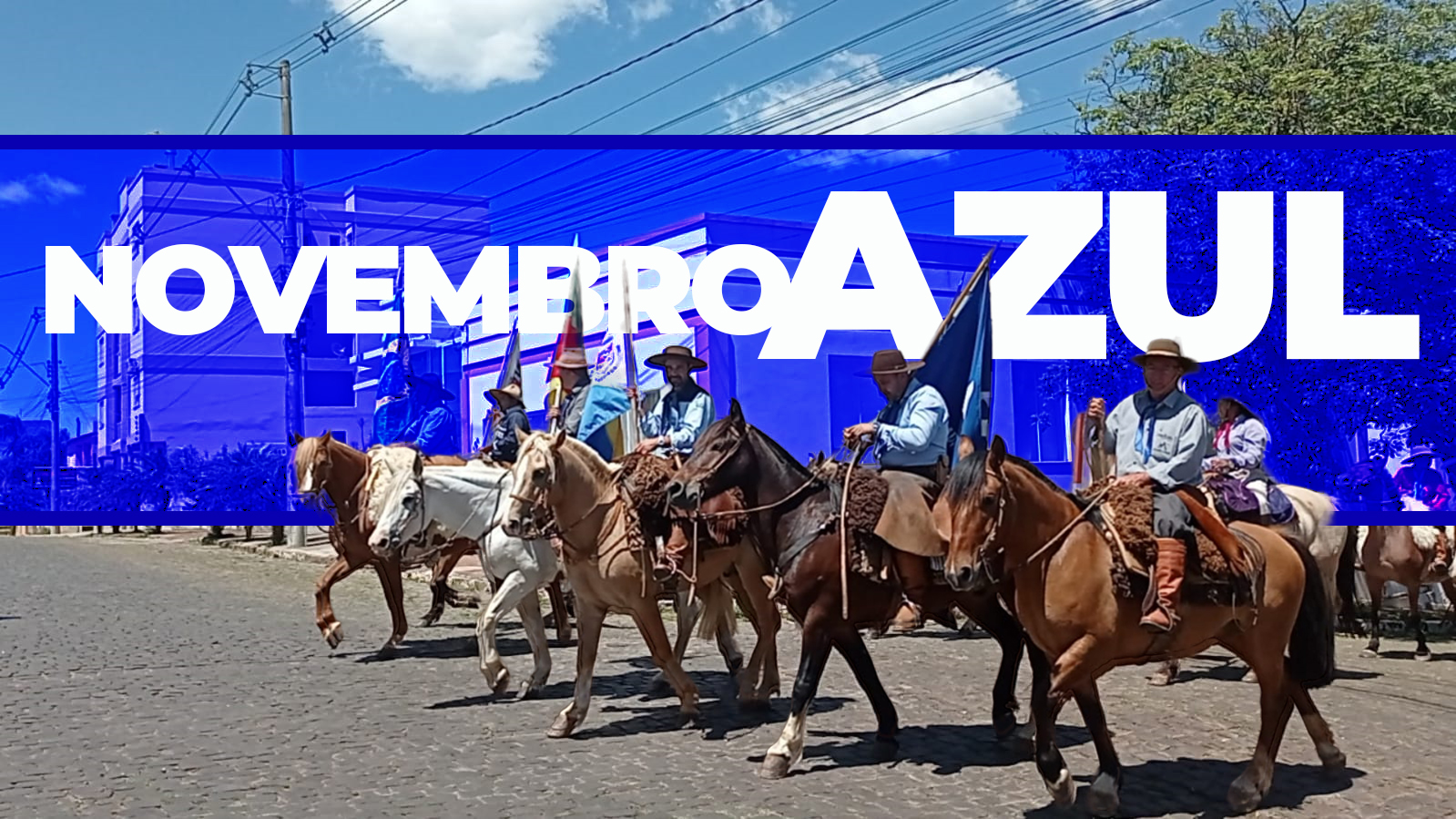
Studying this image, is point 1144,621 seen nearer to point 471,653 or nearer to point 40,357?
point 471,653

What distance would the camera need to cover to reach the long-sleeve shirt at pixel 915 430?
28.3ft

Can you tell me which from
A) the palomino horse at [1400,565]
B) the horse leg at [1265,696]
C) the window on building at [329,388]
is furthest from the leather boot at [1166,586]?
the window on building at [329,388]

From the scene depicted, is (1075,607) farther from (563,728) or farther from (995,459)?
(563,728)

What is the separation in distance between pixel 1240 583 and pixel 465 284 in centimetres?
940

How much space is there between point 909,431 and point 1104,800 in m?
2.63

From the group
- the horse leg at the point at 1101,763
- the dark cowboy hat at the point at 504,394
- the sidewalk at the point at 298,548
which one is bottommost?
the sidewalk at the point at 298,548

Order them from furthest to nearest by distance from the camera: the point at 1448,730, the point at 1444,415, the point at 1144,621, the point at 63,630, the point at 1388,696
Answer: the point at 63,630 < the point at 1444,415 < the point at 1388,696 < the point at 1448,730 < the point at 1144,621

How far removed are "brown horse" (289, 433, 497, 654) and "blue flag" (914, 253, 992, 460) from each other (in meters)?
6.05

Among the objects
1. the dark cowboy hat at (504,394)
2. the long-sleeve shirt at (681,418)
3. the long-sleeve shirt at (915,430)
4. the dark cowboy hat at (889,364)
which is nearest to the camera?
the long-sleeve shirt at (915,430)

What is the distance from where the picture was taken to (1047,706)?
22.8ft

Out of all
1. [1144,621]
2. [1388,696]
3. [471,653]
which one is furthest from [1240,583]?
[471,653]

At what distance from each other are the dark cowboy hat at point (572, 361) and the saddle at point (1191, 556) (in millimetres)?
5964

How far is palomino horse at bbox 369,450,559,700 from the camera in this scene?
35.8 feet

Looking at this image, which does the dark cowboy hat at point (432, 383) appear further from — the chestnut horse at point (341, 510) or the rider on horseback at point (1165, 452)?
the rider on horseback at point (1165, 452)
